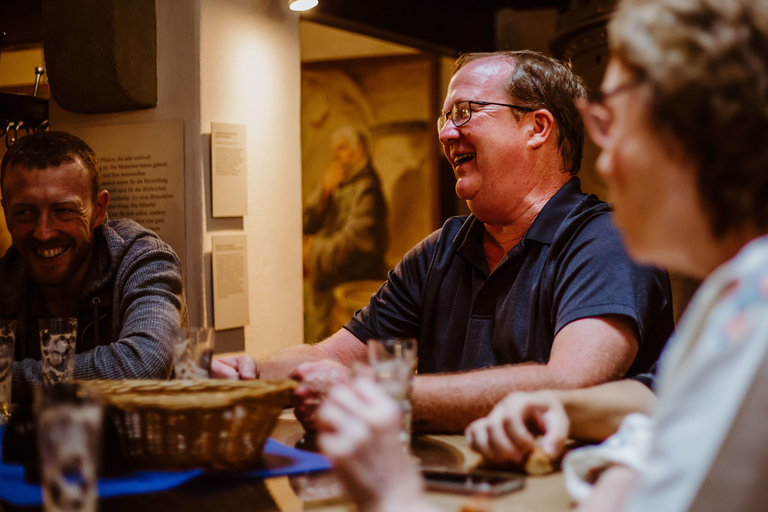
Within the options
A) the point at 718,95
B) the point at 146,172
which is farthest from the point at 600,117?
the point at 146,172

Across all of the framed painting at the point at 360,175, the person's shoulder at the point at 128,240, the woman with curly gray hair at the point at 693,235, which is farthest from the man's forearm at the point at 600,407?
the framed painting at the point at 360,175

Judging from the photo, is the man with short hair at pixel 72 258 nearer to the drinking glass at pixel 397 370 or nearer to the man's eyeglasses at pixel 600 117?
the drinking glass at pixel 397 370

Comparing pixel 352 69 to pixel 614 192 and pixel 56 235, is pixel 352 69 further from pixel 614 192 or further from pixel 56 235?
pixel 614 192

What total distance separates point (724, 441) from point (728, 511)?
0.24 feet

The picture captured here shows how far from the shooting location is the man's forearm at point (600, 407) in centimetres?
136

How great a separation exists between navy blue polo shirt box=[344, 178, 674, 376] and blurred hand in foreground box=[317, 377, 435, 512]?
103cm

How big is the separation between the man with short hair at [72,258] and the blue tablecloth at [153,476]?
1.12 m

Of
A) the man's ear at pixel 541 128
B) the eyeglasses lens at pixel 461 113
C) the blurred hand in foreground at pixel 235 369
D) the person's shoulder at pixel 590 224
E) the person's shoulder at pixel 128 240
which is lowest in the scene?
the blurred hand in foreground at pixel 235 369

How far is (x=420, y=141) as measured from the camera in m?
6.24

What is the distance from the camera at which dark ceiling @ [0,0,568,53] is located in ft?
14.8

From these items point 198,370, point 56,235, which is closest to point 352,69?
point 56,235

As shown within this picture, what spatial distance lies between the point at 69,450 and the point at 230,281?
2.51 m

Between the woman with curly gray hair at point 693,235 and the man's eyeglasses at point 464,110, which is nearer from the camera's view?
the woman with curly gray hair at point 693,235

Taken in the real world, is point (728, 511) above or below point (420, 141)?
below
